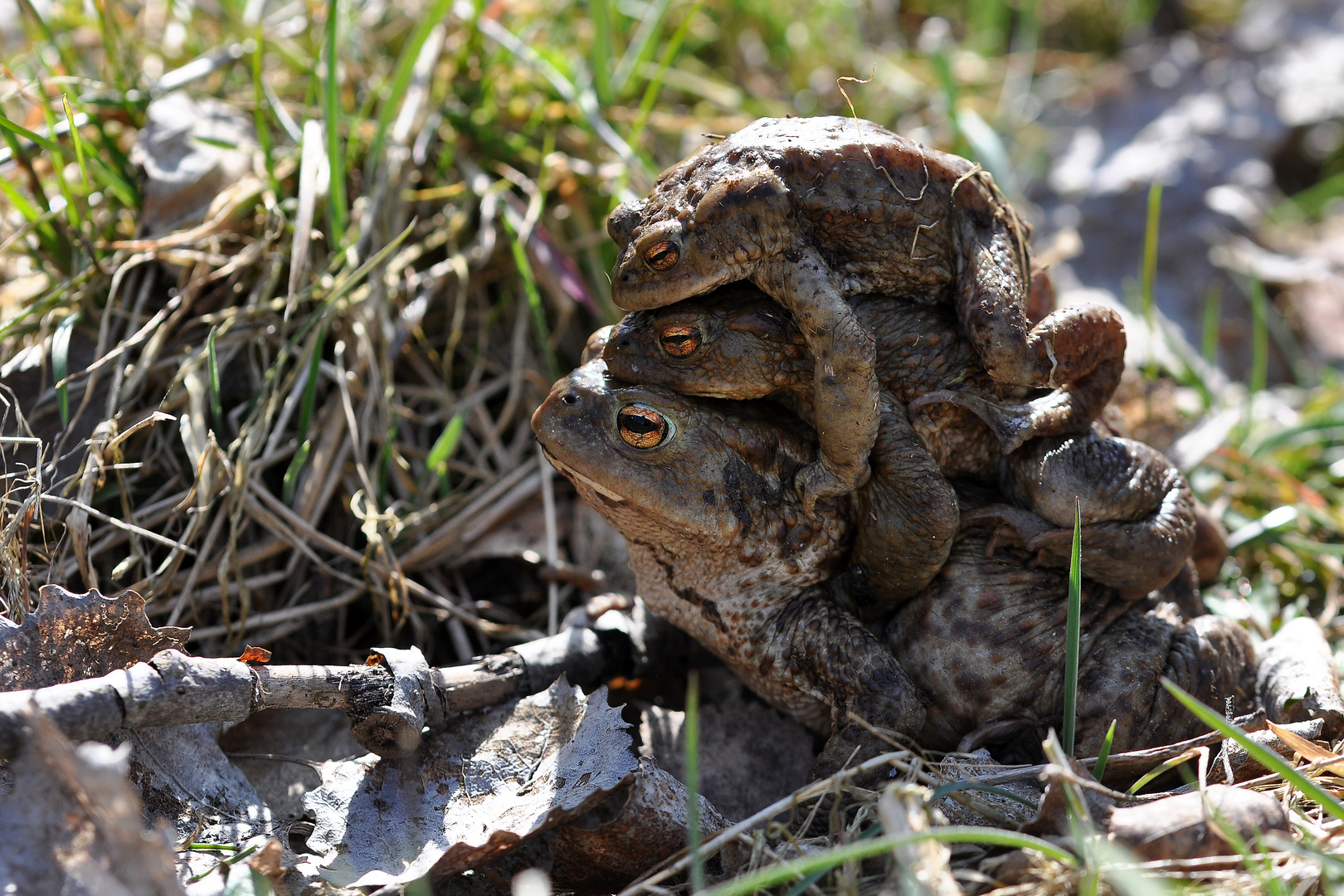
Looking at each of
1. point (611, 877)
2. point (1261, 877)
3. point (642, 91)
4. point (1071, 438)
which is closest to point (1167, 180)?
point (642, 91)

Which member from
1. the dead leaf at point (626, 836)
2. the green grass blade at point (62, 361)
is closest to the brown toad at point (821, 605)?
the dead leaf at point (626, 836)

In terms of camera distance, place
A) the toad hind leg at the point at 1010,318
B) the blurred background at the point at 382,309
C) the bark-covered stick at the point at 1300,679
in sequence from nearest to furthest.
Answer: the toad hind leg at the point at 1010,318 → the bark-covered stick at the point at 1300,679 → the blurred background at the point at 382,309

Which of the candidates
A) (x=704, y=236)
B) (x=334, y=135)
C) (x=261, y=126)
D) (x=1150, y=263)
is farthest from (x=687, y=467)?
(x=1150, y=263)

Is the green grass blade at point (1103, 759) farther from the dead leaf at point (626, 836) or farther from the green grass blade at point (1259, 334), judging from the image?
the green grass blade at point (1259, 334)

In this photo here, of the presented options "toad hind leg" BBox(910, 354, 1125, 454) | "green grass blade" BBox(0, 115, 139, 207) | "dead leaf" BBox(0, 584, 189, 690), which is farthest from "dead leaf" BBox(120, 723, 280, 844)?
"toad hind leg" BBox(910, 354, 1125, 454)

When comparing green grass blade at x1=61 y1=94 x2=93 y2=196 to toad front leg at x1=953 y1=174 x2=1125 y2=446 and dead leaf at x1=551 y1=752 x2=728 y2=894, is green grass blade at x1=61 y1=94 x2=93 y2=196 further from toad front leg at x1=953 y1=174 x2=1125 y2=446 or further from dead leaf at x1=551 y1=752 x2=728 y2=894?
toad front leg at x1=953 y1=174 x2=1125 y2=446

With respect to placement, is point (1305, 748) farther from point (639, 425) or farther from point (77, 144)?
point (77, 144)
